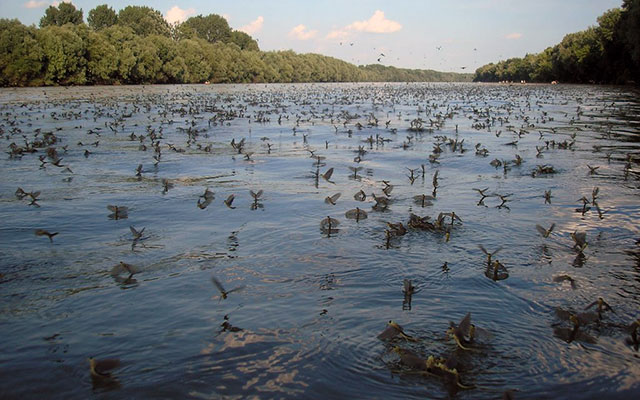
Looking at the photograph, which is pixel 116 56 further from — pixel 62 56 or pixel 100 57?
pixel 62 56

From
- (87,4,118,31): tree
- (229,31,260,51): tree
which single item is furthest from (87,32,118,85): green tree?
(229,31,260,51): tree

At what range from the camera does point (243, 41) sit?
186 meters

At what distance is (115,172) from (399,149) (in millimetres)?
7334

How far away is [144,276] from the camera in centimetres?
479

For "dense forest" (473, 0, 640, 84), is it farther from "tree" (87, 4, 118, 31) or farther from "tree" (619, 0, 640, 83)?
"tree" (87, 4, 118, 31)

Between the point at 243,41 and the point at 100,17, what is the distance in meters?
62.1

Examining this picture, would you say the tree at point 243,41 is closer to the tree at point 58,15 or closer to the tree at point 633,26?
the tree at point 58,15

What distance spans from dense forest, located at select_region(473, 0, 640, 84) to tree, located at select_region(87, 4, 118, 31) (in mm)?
111731

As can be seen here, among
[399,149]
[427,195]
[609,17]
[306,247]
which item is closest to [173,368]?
[306,247]

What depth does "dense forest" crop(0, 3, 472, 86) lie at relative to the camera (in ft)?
193

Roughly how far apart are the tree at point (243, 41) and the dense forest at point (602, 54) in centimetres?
11206

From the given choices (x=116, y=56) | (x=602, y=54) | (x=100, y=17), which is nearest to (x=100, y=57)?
(x=116, y=56)

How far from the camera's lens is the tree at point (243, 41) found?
183375 mm

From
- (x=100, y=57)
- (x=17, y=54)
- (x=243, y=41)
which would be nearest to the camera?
(x=17, y=54)
